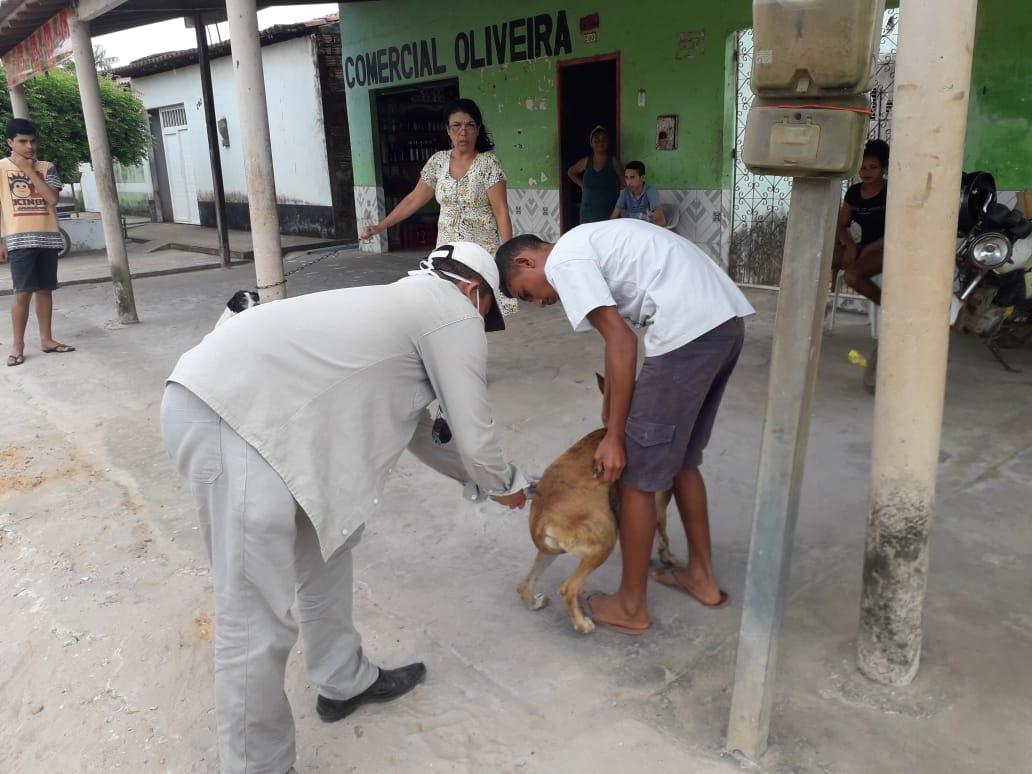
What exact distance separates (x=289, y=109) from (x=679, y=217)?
29.9 feet

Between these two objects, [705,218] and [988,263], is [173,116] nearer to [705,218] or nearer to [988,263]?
[705,218]

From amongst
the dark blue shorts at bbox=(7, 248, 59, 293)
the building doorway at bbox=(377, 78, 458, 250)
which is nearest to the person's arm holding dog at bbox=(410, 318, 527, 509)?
the dark blue shorts at bbox=(7, 248, 59, 293)

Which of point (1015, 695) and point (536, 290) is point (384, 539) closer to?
point (536, 290)

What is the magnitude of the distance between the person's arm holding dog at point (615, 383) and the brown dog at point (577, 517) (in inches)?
3.1

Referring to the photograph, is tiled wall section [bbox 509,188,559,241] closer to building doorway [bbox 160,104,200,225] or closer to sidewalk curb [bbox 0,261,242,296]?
sidewalk curb [bbox 0,261,242,296]

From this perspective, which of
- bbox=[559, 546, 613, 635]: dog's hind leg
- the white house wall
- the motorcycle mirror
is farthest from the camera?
the white house wall

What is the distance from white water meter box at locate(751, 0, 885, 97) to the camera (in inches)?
71.6

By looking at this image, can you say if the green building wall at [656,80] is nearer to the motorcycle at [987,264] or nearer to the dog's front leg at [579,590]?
the motorcycle at [987,264]

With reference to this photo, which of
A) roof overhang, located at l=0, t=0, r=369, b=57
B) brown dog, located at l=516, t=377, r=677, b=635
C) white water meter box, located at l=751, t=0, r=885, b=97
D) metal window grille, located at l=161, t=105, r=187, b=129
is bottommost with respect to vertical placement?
brown dog, located at l=516, t=377, r=677, b=635

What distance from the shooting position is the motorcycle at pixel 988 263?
4824mm

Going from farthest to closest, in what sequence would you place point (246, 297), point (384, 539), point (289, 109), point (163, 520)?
point (289, 109) < point (163, 520) < point (384, 539) < point (246, 297)

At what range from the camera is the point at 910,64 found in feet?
6.95

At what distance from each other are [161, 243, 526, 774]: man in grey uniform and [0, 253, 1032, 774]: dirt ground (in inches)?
20.1

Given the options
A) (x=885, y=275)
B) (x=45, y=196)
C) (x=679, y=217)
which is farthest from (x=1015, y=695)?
(x=45, y=196)
